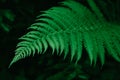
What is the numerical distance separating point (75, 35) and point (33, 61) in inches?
32.8

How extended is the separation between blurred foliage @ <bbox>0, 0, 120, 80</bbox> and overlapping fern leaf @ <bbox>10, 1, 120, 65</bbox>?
0.27 meters

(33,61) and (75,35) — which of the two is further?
(33,61)

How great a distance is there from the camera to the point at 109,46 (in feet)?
6.11

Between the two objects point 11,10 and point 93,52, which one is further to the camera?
point 11,10

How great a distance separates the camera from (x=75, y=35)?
1.86 metres

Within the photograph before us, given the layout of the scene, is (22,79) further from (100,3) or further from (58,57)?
(100,3)

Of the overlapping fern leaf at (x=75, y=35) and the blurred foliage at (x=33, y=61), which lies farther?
the blurred foliage at (x=33, y=61)

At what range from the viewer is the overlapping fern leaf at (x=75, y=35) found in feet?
5.78

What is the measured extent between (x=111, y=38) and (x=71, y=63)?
1.55ft

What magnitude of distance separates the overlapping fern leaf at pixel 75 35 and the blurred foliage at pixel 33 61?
27cm

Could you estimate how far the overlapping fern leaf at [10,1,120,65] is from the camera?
1.76 meters

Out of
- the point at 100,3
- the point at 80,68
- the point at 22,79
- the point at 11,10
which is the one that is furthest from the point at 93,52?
the point at 11,10

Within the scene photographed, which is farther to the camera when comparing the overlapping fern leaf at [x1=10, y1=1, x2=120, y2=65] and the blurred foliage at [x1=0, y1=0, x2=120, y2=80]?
the blurred foliage at [x1=0, y1=0, x2=120, y2=80]

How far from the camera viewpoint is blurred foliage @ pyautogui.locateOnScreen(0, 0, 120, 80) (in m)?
2.23
